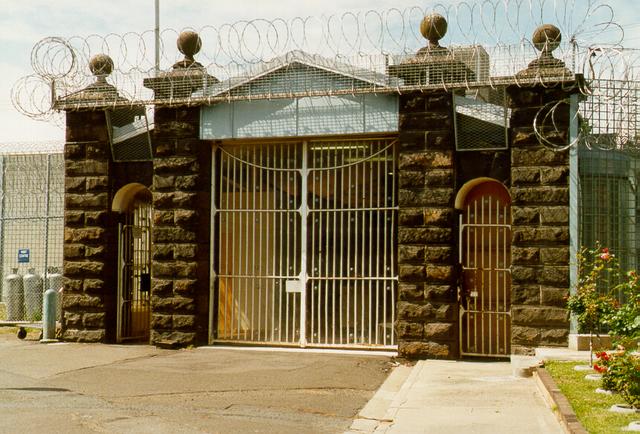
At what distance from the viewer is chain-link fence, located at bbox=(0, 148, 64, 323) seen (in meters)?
17.7

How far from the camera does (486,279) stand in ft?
43.9

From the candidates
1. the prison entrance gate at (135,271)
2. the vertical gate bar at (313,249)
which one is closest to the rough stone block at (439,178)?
the vertical gate bar at (313,249)

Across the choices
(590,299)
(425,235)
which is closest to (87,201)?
(425,235)

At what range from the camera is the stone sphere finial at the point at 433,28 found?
13.3 meters

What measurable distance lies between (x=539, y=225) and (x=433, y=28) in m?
3.34

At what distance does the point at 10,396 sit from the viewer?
991 cm

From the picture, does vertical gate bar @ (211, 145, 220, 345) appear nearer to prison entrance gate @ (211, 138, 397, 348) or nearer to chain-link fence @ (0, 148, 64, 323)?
prison entrance gate @ (211, 138, 397, 348)

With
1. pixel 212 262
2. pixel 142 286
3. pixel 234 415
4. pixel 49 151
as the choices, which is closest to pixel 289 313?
pixel 212 262

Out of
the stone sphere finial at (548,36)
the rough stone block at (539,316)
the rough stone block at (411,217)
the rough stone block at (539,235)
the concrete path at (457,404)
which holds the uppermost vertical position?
the stone sphere finial at (548,36)

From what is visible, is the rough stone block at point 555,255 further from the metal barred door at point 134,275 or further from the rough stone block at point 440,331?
the metal barred door at point 134,275

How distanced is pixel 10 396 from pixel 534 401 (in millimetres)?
5777

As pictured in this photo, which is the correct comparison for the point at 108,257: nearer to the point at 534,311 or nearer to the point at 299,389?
the point at 299,389

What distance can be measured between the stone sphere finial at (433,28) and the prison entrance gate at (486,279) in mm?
2475

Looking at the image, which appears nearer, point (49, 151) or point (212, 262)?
point (212, 262)
